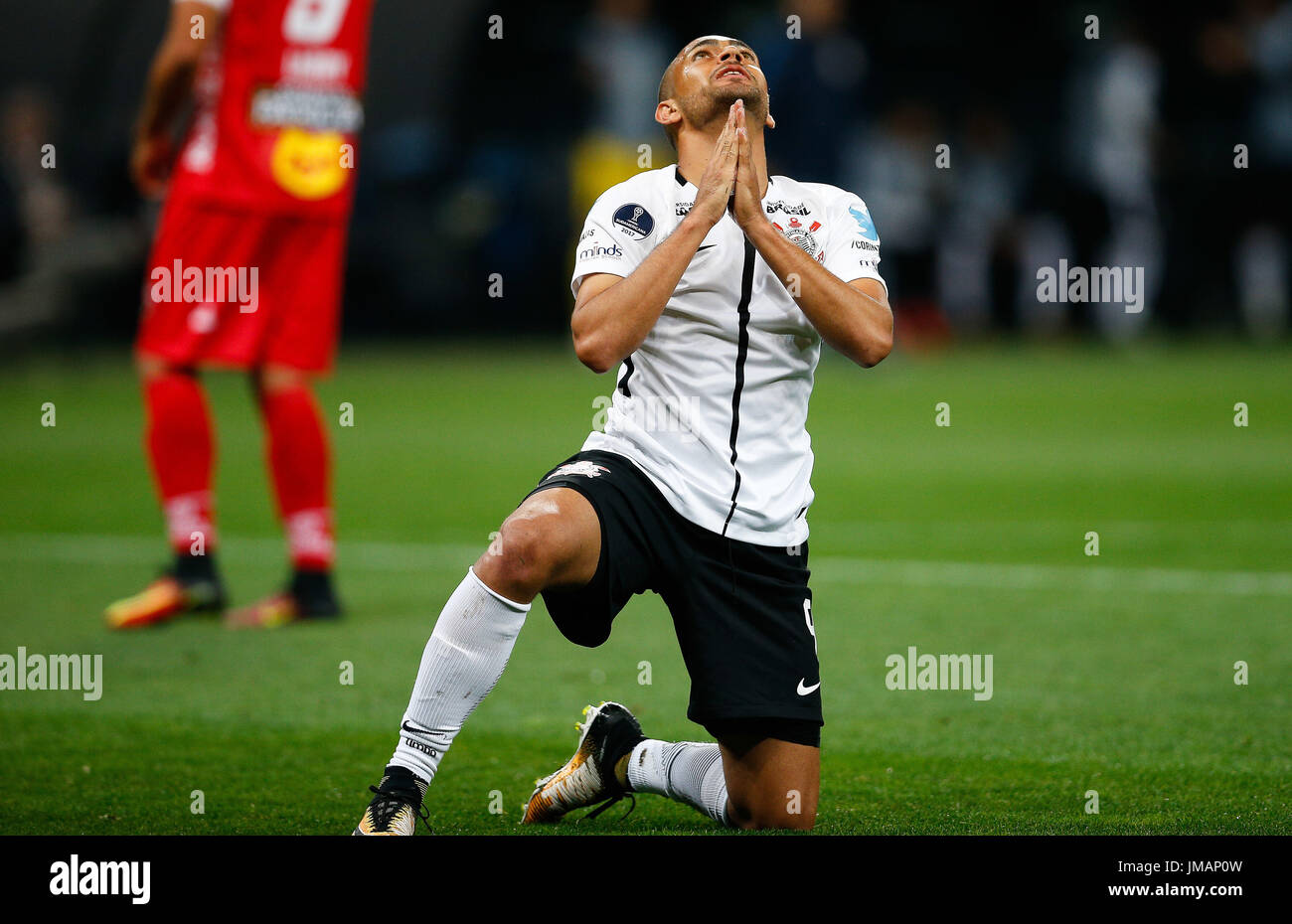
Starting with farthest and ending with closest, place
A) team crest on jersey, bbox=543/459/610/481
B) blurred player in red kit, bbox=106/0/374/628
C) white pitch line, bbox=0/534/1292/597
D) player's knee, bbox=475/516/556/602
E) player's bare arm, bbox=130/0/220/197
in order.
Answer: white pitch line, bbox=0/534/1292/597, blurred player in red kit, bbox=106/0/374/628, player's bare arm, bbox=130/0/220/197, team crest on jersey, bbox=543/459/610/481, player's knee, bbox=475/516/556/602

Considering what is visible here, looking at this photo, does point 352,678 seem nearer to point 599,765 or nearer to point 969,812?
point 599,765

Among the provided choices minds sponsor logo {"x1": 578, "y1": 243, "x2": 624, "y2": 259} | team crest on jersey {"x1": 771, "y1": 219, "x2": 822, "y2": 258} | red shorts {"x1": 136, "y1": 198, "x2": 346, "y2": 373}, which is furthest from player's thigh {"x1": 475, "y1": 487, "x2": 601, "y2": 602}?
red shorts {"x1": 136, "y1": 198, "x2": 346, "y2": 373}

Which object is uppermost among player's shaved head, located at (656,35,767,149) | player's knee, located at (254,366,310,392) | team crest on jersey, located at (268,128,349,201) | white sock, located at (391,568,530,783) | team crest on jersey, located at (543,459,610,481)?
team crest on jersey, located at (268,128,349,201)

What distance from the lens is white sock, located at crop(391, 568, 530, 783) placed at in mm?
3795

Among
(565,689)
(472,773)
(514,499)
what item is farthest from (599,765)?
(514,499)

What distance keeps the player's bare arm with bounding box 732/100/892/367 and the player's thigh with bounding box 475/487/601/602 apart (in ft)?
2.17

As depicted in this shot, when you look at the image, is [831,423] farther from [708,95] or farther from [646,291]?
[646,291]

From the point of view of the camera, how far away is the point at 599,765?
4.26m

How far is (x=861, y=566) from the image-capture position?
7.68 meters

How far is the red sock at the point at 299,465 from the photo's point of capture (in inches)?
261

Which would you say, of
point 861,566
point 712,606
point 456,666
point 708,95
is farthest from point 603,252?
point 861,566

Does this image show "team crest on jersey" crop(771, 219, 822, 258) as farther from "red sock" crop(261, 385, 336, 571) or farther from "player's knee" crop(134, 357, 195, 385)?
"player's knee" crop(134, 357, 195, 385)

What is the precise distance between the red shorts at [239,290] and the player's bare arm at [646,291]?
2.99 metres
